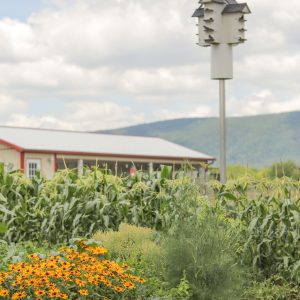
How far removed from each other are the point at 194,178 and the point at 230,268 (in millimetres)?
1230

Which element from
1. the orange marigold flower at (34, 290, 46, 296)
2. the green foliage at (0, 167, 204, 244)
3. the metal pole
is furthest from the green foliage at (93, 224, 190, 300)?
the metal pole

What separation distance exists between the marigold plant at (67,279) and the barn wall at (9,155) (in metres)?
27.1

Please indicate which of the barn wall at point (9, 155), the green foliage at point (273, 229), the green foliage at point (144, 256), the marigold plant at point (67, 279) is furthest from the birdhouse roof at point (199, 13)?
the barn wall at point (9, 155)

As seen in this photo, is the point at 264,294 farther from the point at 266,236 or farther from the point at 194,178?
the point at 194,178

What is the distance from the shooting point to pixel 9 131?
121ft

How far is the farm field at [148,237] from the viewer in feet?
20.9

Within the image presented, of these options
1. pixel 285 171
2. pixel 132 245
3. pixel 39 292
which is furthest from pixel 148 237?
pixel 285 171

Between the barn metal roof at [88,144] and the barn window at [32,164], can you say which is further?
the barn metal roof at [88,144]

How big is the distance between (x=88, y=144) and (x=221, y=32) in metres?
24.6

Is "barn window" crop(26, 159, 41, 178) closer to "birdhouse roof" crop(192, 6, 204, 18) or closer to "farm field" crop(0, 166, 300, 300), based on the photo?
"birdhouse roof" crop(192, 6, 204, 18)

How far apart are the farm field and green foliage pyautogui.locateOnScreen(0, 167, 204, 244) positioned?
0.01 m

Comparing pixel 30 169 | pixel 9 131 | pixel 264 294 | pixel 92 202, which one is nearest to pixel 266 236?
pixel 264 294

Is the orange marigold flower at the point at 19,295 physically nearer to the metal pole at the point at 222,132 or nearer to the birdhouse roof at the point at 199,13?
the metal pole at the point at 222,132

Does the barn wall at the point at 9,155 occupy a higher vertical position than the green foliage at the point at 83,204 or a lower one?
higher
